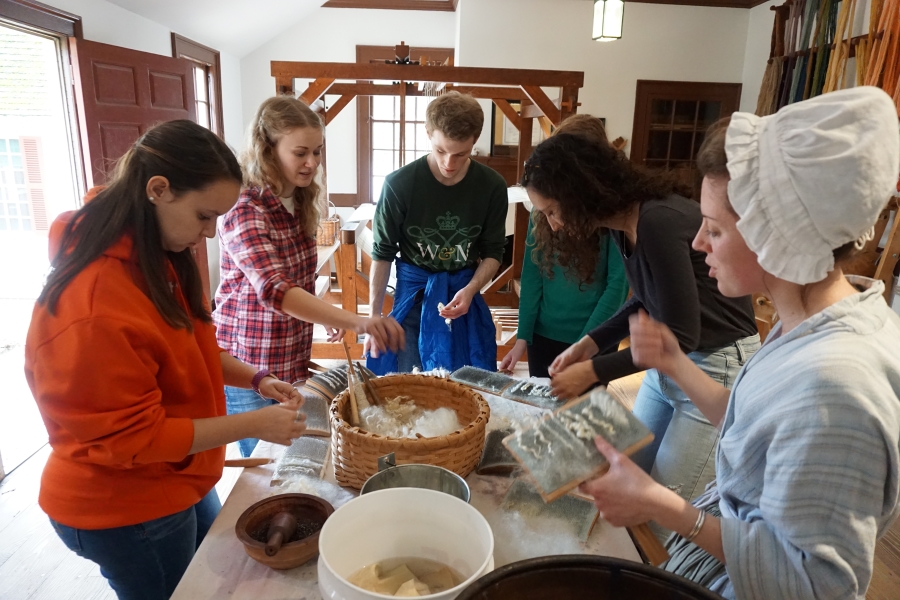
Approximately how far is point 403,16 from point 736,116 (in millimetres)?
6482

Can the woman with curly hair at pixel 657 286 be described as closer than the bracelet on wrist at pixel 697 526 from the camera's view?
No

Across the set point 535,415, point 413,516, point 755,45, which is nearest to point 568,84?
point 535,415

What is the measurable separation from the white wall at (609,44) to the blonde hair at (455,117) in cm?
411

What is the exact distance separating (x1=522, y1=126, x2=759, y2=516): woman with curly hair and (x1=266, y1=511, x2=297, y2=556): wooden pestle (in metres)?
0.73

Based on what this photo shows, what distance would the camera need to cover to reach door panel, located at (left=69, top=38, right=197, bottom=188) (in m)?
3.34

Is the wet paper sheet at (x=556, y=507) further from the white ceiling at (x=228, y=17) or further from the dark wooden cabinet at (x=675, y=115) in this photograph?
the dark wooden cabinet at (x=675, y=115)

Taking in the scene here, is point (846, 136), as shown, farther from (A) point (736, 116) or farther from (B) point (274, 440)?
(B) point (274, 440)

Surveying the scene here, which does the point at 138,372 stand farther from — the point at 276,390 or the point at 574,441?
the point at 574,441

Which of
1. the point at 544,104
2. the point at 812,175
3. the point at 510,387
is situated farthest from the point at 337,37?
the point at 812,175

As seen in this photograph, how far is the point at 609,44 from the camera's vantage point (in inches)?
231

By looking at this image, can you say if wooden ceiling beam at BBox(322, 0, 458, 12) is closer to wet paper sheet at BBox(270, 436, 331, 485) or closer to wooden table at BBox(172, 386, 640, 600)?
wet paper sheet at BBox(270, 436, 331, 485)

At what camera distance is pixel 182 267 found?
3.93 ft

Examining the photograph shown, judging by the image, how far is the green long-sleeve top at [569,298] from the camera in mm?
2223

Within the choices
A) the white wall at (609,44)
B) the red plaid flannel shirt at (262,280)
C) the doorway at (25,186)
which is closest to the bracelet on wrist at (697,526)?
the red plaid flannel shirt at (262,280)
